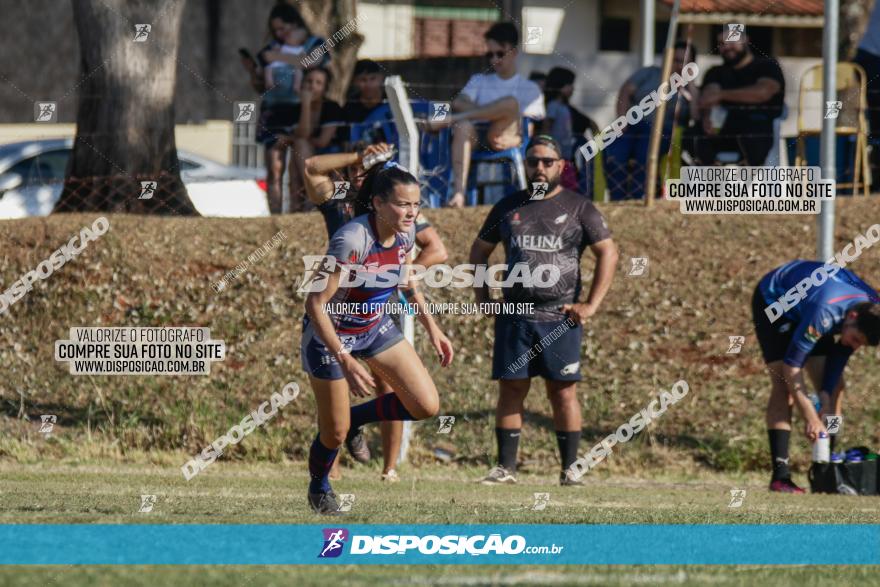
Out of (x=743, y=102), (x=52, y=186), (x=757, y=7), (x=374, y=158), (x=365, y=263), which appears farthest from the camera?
(x=757, y=7)

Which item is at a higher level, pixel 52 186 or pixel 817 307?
pixel 52 186

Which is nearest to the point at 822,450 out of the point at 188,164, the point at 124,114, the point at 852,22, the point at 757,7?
the point at 124,114

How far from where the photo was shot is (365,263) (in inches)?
343

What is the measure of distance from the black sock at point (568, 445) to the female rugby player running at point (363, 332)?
2.37m

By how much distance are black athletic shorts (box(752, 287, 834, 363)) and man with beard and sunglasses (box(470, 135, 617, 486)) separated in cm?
127

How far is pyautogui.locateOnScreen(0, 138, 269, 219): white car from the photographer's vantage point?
17328mm

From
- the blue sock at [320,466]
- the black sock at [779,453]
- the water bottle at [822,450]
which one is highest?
the blue sock at [320,466]

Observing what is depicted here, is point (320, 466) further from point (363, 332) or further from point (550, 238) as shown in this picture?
point (550, 238)

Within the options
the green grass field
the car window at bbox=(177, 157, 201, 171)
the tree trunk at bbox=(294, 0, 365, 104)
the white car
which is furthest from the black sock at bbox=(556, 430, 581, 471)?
the tree trunk at bbox=(294, 0, 365, 104)

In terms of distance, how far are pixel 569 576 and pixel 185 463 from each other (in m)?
7.70

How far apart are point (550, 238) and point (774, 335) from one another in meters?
1.91

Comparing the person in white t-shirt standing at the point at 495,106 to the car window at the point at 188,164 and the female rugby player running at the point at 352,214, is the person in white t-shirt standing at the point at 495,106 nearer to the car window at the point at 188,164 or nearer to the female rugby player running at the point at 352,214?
the female rugby player running at the point at 352,214

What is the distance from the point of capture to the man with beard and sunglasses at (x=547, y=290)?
11.3 meters

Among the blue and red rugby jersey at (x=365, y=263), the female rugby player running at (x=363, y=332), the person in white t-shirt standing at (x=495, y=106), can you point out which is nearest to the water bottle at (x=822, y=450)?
the person in white t-shirt standing at (x=495, y=106)
